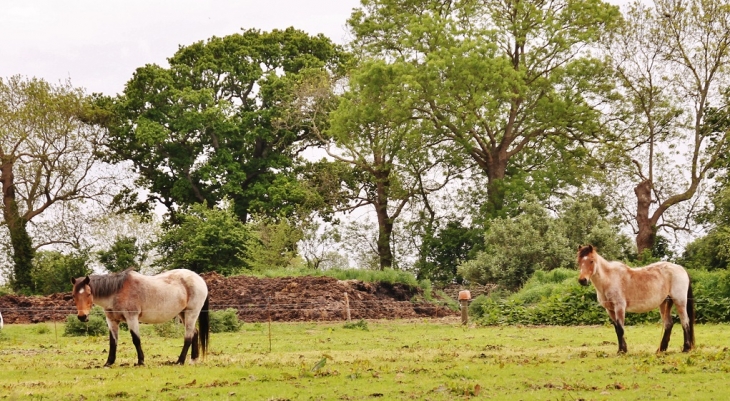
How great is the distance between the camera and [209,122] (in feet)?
154

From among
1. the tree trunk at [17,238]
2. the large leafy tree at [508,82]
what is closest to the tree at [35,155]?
the tree trunk at [17,238]

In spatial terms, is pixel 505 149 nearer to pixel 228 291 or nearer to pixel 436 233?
pixel 436 233

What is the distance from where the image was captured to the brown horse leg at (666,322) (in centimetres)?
1518

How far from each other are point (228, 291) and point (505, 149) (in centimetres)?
1681

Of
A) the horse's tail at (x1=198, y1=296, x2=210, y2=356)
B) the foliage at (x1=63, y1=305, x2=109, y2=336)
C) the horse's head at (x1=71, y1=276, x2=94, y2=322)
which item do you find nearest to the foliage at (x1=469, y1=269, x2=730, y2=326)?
the foliage at (x1=63, y1=305, x2=109, y2=336)

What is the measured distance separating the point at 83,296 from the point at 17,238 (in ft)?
97.2

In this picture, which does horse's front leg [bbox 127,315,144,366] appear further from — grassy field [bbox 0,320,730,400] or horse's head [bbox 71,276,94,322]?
horse's head [bbox 71,276,94,322]

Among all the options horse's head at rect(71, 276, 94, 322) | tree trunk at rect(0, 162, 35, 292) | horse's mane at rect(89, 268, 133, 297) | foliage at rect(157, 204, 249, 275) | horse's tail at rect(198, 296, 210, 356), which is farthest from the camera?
foliage at rect(157, 204, 249, 275)

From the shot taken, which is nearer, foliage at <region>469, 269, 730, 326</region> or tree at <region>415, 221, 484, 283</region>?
foliage at <region>469, 269, 730, 326</region>

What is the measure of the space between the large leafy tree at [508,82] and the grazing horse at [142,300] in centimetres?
2438

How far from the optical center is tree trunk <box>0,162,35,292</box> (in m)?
41.3

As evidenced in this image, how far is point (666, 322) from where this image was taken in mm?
15430

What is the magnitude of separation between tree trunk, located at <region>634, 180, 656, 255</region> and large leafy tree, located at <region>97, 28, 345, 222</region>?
17.5m

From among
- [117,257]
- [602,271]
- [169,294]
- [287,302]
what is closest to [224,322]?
[287,302]
